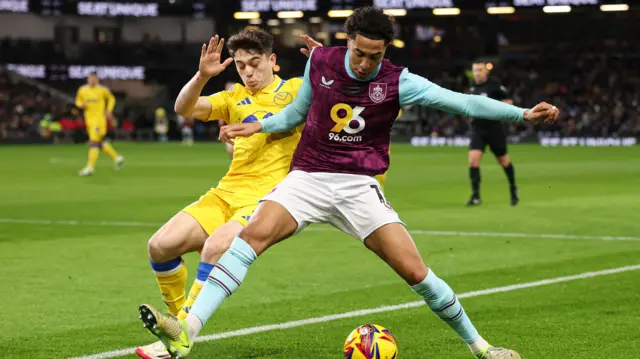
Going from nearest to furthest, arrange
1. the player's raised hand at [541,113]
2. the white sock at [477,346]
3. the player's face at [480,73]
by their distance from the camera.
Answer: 1. the player's raised hand at [541,113]
2. the white sock at [477,346]
3. the player's face at [480,73]

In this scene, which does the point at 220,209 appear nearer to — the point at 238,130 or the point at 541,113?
the point at 238,130

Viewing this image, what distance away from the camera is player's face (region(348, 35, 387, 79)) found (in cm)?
604

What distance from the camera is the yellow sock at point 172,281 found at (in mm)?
7027

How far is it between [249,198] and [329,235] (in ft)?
20.6

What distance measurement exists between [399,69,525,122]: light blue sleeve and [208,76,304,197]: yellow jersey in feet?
4.69

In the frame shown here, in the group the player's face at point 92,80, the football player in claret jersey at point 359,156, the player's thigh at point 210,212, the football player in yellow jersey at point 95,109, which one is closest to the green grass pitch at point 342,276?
the player's thigh at point 210,212

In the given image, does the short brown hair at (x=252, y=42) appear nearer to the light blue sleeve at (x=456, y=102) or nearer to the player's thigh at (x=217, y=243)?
the player's thigh at (x=217, y=243)

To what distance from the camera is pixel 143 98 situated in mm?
63031

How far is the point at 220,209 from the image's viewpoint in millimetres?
7297

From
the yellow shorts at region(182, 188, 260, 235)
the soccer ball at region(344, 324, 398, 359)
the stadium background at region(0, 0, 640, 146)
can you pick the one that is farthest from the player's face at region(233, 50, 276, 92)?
the stadium background at region(0, 0, 640, 146)

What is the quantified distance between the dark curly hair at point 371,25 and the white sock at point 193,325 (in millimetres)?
1788

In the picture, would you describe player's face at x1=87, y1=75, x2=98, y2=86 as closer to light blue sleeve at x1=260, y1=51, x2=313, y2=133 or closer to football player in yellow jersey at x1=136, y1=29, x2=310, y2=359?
football player in yellow jersey at x1=136, y1=29, x2=310, y2=359

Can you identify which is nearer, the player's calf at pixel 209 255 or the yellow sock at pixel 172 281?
the player's calf at pixel 209 255

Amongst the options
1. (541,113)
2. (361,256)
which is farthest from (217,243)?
(361,256)
